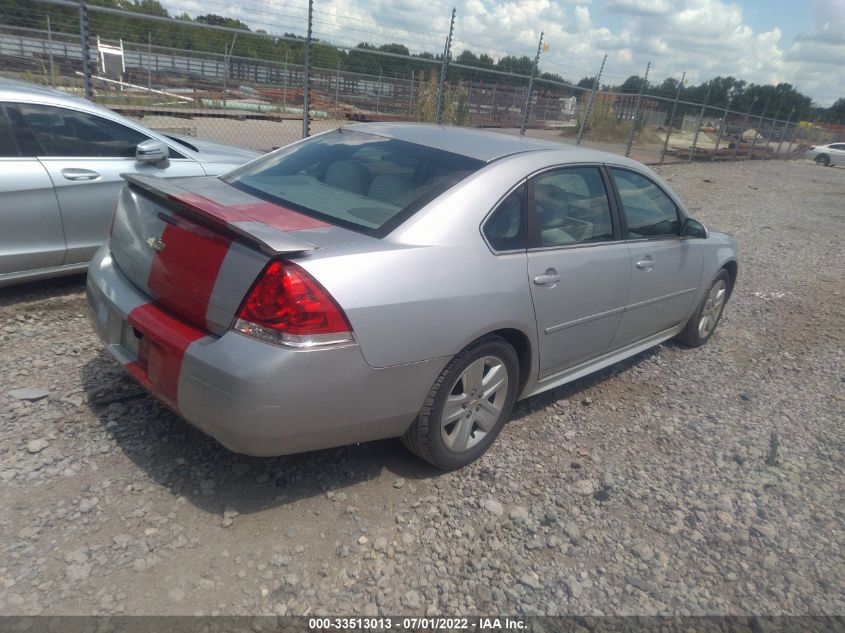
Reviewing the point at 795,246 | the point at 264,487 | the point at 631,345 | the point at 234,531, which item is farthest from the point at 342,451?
the point at 795,246

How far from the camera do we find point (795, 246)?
10.0 metres

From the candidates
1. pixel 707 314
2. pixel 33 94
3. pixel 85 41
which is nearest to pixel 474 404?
pixel 707 314

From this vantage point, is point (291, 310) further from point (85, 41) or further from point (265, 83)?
point (265, 83)

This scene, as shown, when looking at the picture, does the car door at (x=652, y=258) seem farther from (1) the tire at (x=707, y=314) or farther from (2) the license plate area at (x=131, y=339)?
(2) the license plate area at (x=131, y=339)

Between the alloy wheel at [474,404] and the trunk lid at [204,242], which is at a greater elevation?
the trunk lid at [204,242]

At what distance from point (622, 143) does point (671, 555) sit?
916 inches

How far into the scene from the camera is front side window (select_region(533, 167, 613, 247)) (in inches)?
131

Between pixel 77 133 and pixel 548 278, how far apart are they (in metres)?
3.52

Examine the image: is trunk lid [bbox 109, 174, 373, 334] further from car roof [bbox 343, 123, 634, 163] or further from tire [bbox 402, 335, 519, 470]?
car roof [bbox 343, 123, 634, 163]

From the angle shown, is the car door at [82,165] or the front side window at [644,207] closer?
the front side window at [644,207]

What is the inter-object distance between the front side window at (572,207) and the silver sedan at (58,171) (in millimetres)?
2847

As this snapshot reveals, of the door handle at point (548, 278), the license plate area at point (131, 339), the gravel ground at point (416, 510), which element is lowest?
the gravel ground at point (416, 510)

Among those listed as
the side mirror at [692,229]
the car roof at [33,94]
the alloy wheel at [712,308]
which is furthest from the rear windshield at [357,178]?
the alloy wheel at [712,308]

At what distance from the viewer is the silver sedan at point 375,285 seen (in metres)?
2.42
